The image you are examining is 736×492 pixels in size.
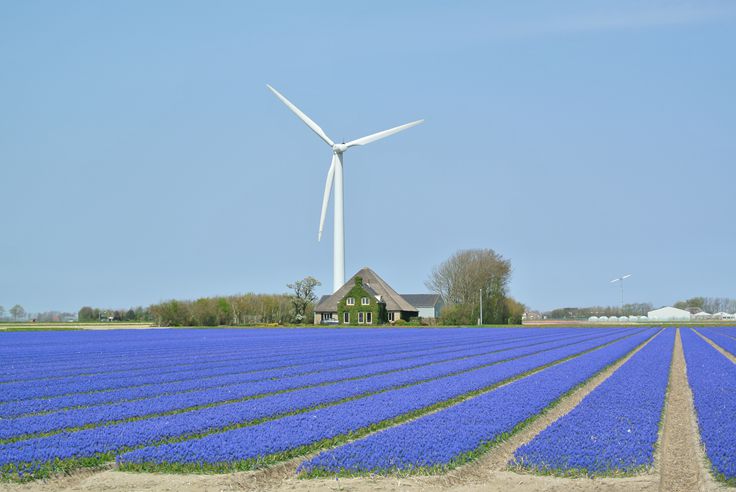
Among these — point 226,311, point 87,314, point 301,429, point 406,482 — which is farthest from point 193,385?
point 87,314

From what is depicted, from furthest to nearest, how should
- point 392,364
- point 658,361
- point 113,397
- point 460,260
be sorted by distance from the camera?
1. point 460,260
2. point 658,361
3. point 392,364
4. point 113,397

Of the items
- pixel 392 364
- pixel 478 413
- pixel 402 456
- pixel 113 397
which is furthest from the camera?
pixel 392 364

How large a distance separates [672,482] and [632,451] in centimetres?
132

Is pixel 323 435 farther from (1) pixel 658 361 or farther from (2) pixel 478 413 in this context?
(1) pixel 658 361

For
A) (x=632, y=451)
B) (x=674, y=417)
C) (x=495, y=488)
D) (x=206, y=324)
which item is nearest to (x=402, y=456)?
(x=495, y=488)

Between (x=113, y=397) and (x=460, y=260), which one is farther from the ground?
(x=460, y=260)

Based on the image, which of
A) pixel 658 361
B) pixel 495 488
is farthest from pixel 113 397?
pixel 658 361

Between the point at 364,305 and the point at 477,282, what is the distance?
938 inches

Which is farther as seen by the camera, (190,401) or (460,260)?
(460,260)

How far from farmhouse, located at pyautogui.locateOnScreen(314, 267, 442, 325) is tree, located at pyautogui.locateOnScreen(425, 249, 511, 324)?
26.7 ft

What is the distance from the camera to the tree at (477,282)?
10706 cm

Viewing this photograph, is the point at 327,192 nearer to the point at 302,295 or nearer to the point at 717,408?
the point at 302,295

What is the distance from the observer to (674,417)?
52.7 ft

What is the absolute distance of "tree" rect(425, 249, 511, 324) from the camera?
10706 centimetres
